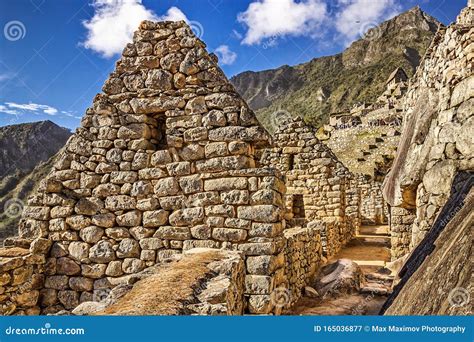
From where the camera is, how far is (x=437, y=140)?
5539 millimetres

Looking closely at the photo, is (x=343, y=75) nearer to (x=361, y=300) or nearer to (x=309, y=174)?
(x=309, y=174)

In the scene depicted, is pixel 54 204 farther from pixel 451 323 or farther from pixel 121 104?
pixel 451 323

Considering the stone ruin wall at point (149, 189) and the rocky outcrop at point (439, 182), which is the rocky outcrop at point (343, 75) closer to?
the rocky outcrop at point (439, 182)

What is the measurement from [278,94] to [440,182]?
3227 inches

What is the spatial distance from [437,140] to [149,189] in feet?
16.1

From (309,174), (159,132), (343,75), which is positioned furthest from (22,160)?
(343,75)

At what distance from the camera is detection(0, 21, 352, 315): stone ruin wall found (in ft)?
13.0

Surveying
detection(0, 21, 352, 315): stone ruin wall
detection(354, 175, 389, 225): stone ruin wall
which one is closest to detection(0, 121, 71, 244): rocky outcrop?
detection(0, 21, 352, 315): stone ruin wall

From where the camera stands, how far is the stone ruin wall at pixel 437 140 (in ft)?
16.5

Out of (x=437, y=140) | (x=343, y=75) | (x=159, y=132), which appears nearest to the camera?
(x=159, y=132)

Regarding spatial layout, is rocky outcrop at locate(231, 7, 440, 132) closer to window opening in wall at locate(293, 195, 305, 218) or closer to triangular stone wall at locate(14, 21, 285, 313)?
window opening in wall at locate(293, 195, 305, 218)

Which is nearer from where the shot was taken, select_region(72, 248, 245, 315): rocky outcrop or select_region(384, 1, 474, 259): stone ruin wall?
select_region(72, 248, 245, 315): rocky outcrop

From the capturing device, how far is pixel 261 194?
3.87 metres

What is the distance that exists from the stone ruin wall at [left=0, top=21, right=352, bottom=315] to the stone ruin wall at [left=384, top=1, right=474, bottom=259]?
3.00 meters
